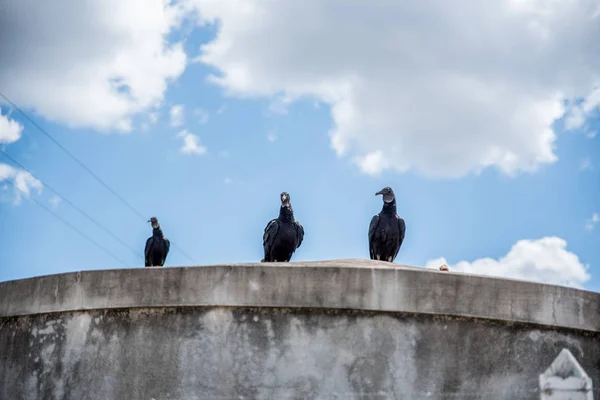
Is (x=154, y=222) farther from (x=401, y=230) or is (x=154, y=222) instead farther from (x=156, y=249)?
(x=401, y=230)

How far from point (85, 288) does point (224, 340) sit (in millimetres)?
1444

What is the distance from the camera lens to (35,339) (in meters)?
8.20

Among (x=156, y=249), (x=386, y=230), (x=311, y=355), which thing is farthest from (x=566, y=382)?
(x=156, y=249)

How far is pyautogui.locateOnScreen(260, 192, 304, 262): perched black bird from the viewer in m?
11.9

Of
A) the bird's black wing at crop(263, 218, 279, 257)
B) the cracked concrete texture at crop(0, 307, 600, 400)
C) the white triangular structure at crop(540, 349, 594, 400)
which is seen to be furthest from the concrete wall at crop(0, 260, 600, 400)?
the bird's black wing at crop(263, 218, 279, 257)

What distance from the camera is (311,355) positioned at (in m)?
7.30

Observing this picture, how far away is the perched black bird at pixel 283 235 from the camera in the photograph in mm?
11859

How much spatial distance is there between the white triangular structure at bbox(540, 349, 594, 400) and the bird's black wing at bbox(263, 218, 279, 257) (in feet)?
22.9

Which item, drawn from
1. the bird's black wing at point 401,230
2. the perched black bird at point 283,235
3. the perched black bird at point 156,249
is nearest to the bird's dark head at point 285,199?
the perched black bird at point 283,235

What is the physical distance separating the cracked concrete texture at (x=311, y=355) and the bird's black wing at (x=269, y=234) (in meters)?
4.33

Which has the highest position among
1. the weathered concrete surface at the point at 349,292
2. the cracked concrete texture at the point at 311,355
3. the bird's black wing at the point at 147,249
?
the bird's black wing at the point at 147,249

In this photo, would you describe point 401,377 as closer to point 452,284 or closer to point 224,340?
point 452,284

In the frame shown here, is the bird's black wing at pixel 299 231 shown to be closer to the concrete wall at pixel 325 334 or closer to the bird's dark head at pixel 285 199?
the bird's dark head at pixel 285 199

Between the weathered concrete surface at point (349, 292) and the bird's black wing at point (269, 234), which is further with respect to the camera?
the bird's black wing at point (269, 234)
